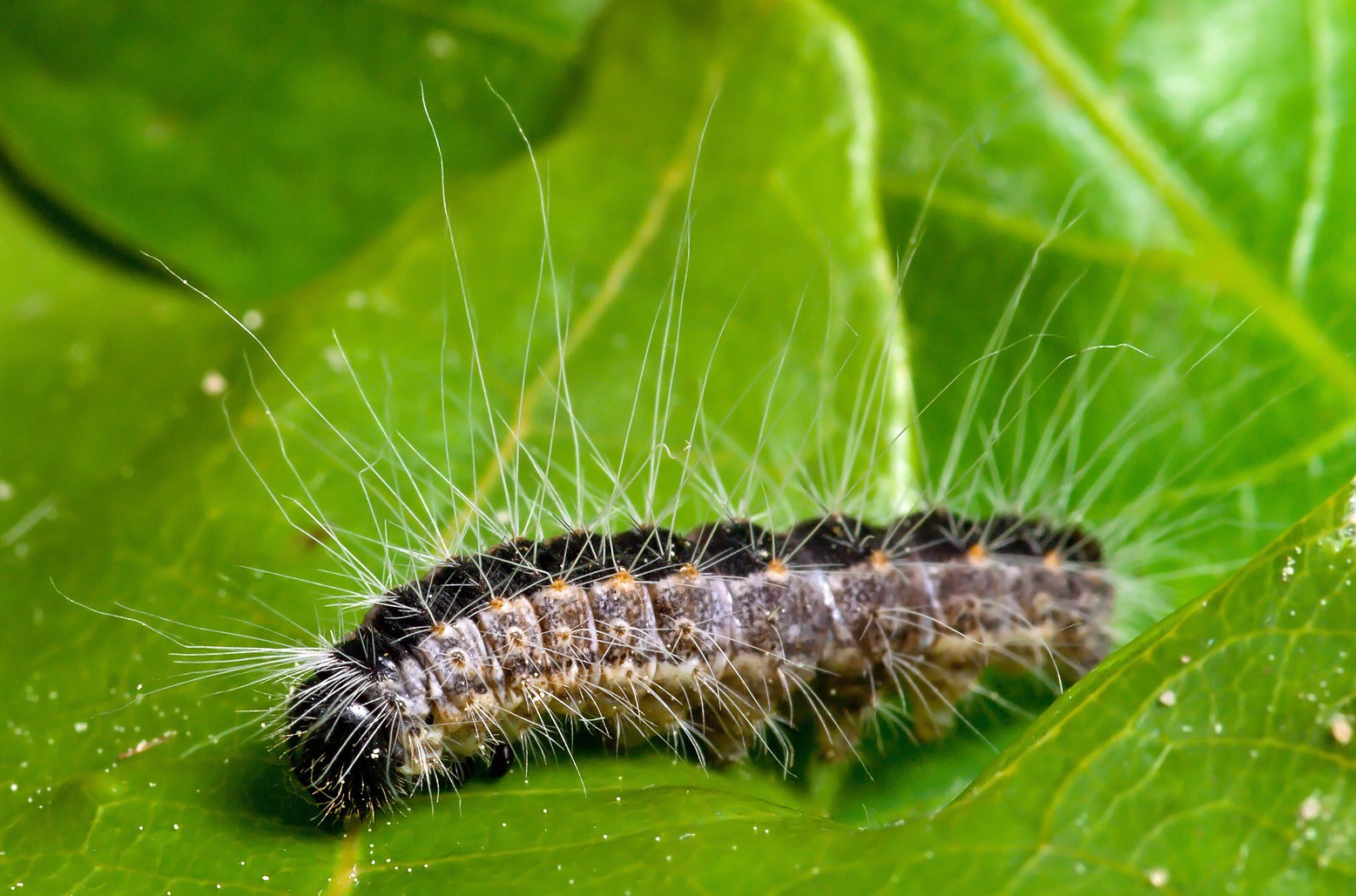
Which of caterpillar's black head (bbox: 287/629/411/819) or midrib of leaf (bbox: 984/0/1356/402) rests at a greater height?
midrib of leaf (bbox: 984/0/1356/402)

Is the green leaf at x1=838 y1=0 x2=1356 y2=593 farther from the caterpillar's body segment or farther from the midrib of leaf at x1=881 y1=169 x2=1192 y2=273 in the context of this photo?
the caterpillar's body segment


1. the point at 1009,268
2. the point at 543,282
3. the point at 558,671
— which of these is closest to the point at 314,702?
the point at 558,671

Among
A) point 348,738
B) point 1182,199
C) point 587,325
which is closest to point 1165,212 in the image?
point 1182,199

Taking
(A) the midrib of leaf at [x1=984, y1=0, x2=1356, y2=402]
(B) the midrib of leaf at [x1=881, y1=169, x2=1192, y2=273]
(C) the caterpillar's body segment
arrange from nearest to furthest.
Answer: (C) the caterpillar's body segment
(A) the midrib of leaf at [x1=984, y1=0, x2=1356, y2=402]
(B) the midrib of leaf at [x1=881, y1=169, x2=1192, y2=273]

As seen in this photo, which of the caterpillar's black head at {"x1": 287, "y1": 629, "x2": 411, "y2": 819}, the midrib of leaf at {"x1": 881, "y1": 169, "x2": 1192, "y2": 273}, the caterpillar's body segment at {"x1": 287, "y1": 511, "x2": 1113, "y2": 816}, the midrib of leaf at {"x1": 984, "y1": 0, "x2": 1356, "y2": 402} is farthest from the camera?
the midrib of leaf at {"x1": 881, "y1": 169, "x2": 1192, "y2": 273}

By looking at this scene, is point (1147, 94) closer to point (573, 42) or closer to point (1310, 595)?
point (573, 42)

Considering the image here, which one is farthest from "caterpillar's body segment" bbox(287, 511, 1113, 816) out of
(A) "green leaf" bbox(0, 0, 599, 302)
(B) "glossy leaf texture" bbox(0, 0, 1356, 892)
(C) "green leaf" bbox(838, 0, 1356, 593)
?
(A) "green leaf" bbox(0, 0, 599, 302)

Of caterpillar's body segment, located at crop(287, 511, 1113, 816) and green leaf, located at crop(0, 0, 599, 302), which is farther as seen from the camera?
green leaf, located at crop(0, 0, 599, 302)

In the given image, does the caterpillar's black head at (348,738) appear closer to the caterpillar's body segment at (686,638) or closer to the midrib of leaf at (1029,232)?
the caterpillar's body segment at (686,638)
